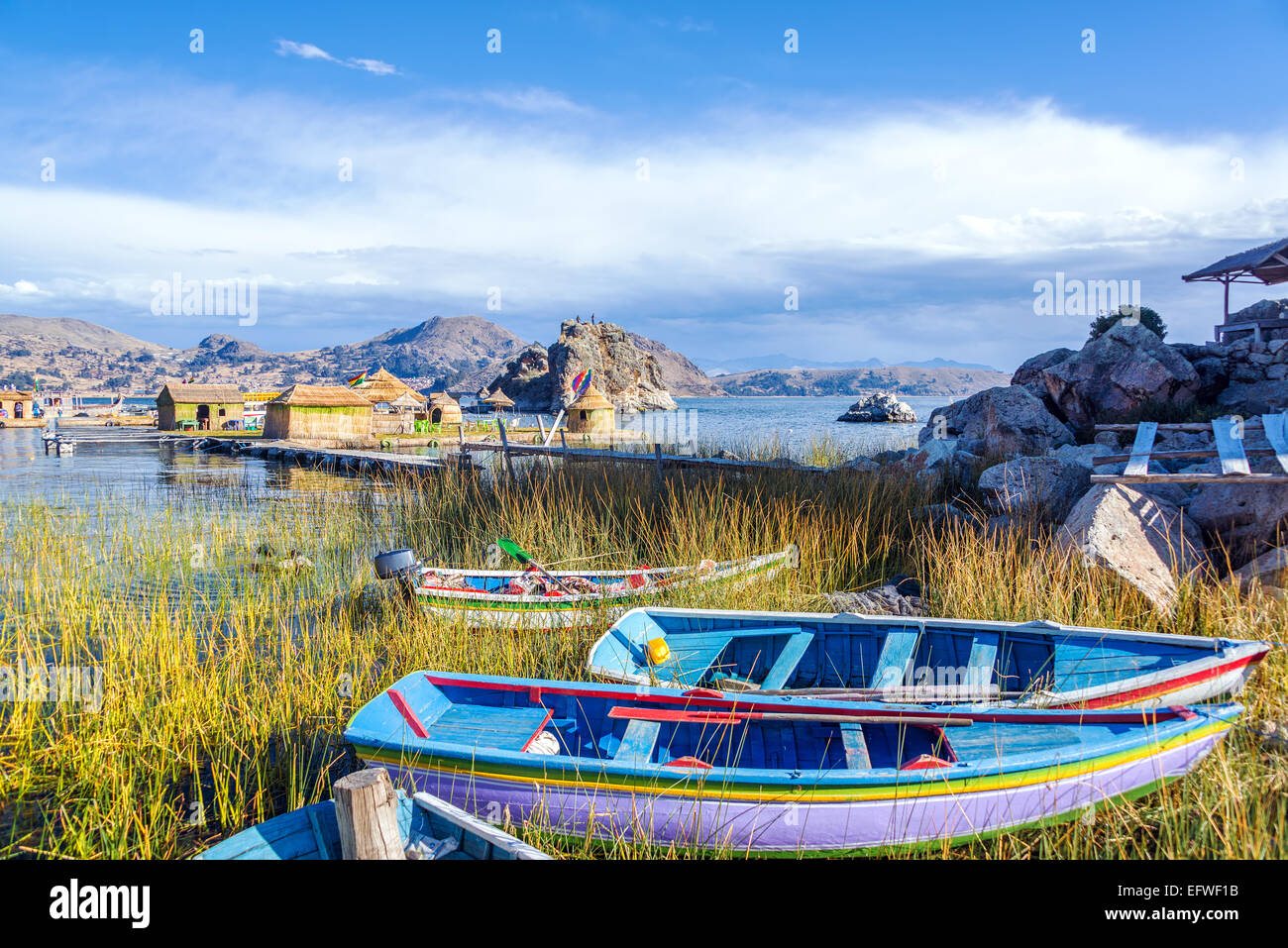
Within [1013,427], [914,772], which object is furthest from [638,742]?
[1013,427]

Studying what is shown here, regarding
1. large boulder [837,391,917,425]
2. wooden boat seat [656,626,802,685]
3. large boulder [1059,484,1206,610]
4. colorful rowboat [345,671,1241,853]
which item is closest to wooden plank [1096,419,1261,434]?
large boulder [1059,484,1206,610]

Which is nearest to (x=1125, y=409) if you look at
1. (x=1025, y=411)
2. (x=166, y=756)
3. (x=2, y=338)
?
(x=1025, y=411)

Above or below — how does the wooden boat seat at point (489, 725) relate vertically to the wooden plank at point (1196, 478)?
below

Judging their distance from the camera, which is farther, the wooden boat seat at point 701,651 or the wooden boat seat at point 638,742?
the wooden boat seat at point 701,651

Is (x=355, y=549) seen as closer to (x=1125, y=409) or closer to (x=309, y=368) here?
(x=1125, y=409)

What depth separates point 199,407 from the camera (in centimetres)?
3669

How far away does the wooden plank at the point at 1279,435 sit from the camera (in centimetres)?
550

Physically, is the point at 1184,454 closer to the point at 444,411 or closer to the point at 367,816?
the point at 367,816

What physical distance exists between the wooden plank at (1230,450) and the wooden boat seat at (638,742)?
4733 mm

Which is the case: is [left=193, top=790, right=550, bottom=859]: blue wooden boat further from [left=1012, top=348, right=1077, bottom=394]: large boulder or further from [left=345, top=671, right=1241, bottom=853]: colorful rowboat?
[left=1012, top=348, right=1077, bottom=394]: large boulder

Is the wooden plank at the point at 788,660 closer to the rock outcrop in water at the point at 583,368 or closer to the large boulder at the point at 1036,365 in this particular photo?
the large boulder at the point at 1036,365

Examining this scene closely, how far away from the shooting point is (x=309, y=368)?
164250mm

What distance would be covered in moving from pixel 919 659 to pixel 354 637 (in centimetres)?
416

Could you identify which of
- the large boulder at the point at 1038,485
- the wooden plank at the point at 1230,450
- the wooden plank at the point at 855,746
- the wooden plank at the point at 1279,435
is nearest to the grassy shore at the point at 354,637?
the wooden plank at the point at 855,746
